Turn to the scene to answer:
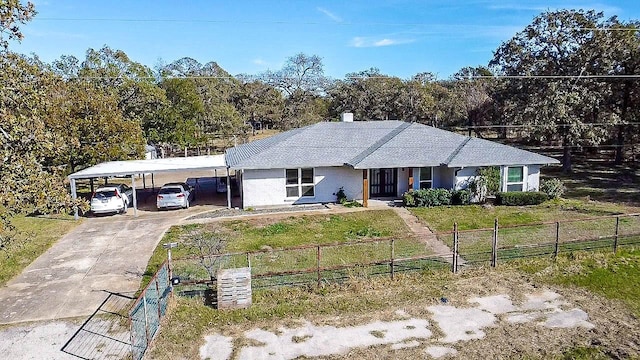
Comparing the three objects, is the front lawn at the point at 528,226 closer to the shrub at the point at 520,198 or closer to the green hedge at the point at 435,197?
the shrub at the point at 520,198

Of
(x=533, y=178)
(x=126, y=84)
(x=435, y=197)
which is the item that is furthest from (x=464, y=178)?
(x=126, y=84)

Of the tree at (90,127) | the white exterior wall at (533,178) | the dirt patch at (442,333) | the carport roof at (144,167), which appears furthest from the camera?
the tree at (90,127)

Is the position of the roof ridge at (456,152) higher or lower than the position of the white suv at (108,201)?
higher

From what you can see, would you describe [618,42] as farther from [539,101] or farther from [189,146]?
[189,146]

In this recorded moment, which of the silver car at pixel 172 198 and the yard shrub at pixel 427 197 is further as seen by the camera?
the silver car at pixel 172 198

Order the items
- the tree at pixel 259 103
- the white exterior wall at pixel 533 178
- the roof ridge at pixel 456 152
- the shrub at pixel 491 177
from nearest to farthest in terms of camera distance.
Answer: the roof ridge at pixel 456 152 < the shrub at pixel 491 177 < the white exterior wall at pixel 533 178 < the tree at pixel 259 103

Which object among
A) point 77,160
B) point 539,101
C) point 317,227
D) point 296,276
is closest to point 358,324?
point 296,276

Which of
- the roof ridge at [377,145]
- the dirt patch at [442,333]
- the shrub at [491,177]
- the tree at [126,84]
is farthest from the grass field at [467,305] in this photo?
the tree at [126,84]
